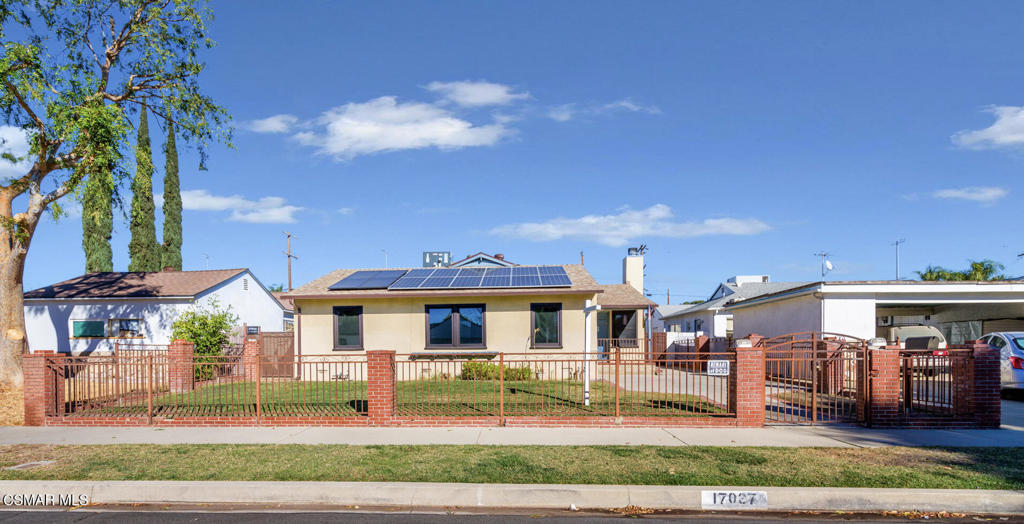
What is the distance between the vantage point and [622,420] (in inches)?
436

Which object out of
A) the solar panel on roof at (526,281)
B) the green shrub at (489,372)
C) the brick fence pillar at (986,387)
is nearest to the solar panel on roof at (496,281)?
the solar panel on roof at (526,281)

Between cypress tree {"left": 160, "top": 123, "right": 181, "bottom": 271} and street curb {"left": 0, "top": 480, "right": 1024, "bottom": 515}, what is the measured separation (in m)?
34.3

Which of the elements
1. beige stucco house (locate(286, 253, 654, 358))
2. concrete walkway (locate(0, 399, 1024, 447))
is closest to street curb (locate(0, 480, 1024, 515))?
concrete walkway (locate(0, 399, 1024, 447))

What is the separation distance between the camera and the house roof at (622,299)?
30.9 metres

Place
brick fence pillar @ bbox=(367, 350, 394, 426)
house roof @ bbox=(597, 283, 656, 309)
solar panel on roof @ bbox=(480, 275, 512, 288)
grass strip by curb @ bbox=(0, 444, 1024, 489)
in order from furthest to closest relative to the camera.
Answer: house roof @ bbox=(597, 283, 656, 309) < solar panel on roof @ bbox=(480, 275, 512, 288) < brick fence pillar @ bbox=(367, 350, 394, 426) < grass strip by curb @ bbox=(0, 444, 1024, 489)

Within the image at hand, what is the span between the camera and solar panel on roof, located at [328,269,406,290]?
20953mm

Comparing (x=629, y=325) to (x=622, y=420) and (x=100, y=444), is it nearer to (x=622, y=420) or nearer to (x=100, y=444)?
(x=622, y=420)

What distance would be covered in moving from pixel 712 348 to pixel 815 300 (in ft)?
27.0

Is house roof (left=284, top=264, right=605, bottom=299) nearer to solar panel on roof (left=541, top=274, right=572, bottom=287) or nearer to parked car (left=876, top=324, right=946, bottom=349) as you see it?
solar panel on roof (left=541, top=274, right=572, bottom=287)

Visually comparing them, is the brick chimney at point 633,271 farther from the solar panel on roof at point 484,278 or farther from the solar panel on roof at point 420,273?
the solar panel on roof at point 420,273

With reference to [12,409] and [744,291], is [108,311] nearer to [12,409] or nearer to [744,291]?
[12,409]

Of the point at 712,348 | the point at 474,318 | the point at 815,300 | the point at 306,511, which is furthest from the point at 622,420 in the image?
the point at 712,348

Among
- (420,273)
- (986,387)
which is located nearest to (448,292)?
(420,273)

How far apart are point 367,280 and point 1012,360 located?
1858 centimetres
